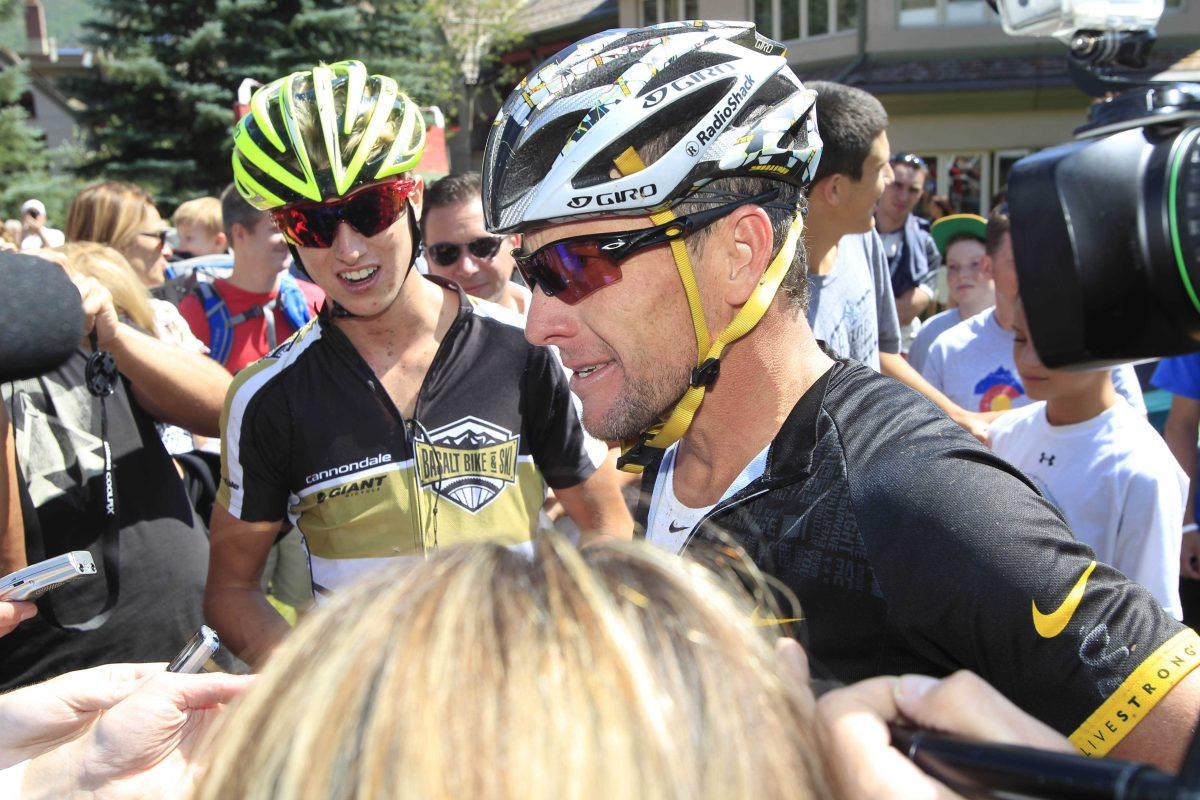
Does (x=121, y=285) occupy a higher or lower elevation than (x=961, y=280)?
higher

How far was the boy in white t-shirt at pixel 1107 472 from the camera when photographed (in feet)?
10.2

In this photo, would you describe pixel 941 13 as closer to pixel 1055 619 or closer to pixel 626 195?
pixel 626 195

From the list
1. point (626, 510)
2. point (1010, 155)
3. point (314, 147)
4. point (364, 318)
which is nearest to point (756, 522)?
point (626, 510)

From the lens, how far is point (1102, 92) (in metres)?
1.54

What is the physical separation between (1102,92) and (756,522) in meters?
0.90

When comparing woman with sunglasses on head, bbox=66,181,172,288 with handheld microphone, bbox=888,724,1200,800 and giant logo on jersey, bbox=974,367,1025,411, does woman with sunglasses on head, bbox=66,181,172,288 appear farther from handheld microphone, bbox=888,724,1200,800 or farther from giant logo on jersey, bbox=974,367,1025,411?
handheld microphone, bbox=888,724,1200,800

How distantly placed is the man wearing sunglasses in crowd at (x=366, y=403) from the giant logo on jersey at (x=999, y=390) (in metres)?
2.56

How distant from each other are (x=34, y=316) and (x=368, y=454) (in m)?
0.94

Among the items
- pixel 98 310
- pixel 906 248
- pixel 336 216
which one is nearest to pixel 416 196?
pixel 336 216

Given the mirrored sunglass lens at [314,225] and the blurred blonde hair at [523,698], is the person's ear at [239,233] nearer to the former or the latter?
the mirrored sunglass lens at [314,225]

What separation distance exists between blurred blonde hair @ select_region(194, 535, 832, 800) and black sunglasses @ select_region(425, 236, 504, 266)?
3926mm

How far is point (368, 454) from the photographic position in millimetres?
2916

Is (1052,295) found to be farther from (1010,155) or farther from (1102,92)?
(1010,155)

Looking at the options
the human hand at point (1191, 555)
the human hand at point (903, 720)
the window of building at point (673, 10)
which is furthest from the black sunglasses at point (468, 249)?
the window of building at point (673, 10)
